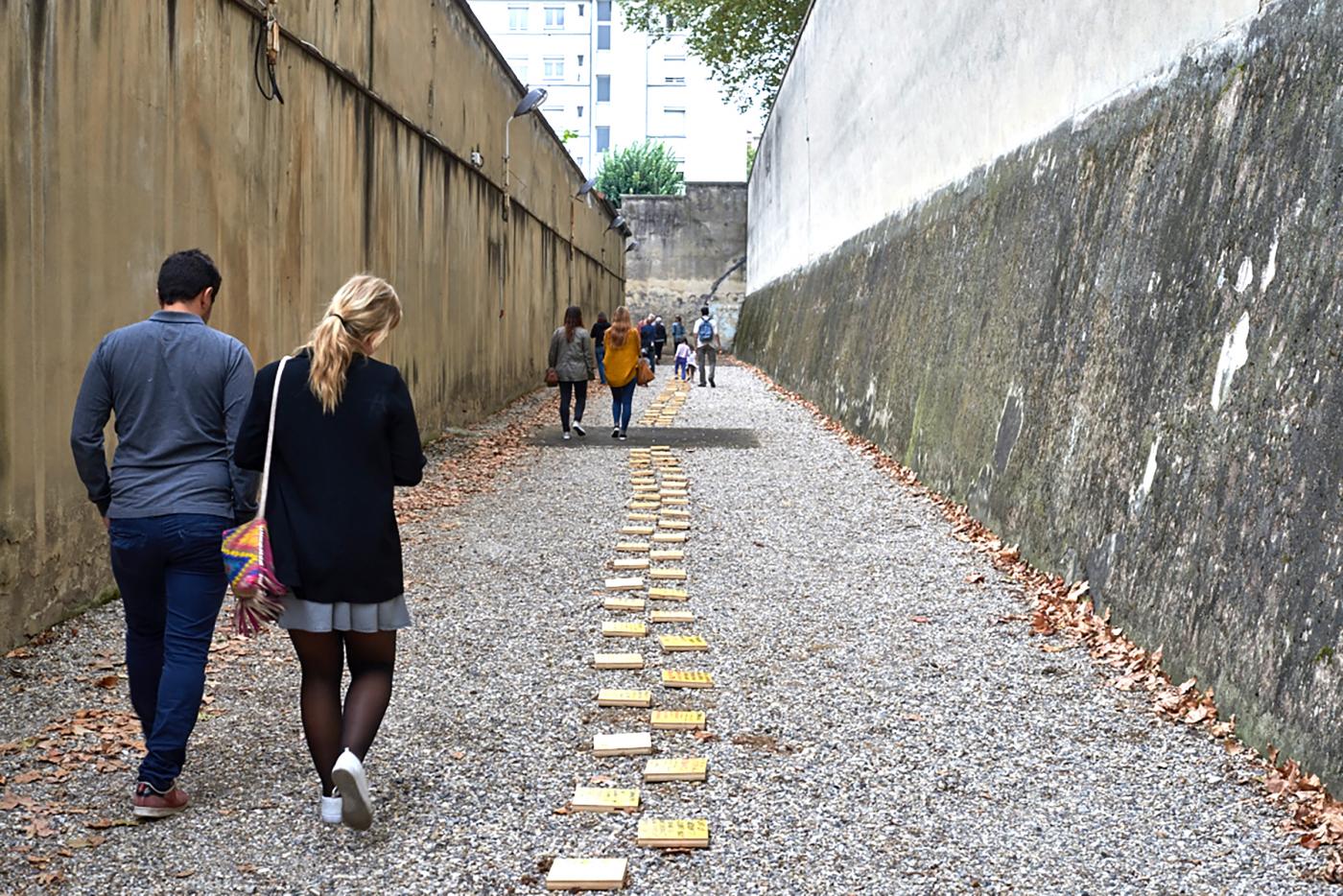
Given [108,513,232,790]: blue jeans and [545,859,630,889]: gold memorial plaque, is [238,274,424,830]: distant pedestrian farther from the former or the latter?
[545,859,630,889]: gold memorial plaque

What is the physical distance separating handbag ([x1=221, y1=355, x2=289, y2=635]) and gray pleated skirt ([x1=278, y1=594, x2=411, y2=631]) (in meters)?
0.04

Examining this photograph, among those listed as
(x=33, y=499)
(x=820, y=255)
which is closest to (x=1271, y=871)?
(x=33, y=499)

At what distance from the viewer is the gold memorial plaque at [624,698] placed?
5.16m

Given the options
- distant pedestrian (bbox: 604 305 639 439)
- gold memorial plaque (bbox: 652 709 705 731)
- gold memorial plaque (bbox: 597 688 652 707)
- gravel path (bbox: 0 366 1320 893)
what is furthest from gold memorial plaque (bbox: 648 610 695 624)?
distant pedestrian (bbox: 604 305 639 439)

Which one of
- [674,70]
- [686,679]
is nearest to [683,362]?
[686,679]

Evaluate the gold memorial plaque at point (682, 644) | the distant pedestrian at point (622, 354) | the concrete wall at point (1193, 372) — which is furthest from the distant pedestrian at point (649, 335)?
the gold memorial plaque at point (682, 644)

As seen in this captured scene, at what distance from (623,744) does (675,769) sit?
1.04 feet

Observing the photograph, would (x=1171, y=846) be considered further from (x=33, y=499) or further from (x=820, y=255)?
(x=820, y=255)

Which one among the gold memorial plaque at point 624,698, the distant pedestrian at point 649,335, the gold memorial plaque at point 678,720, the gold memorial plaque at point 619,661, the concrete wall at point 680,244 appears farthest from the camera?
the concrete wall at point 680,244

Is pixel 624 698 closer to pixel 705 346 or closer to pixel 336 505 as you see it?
pixel 336 505

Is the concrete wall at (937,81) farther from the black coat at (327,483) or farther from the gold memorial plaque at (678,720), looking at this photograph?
the black coat at (327,483)

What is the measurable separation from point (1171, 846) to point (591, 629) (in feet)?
10.5

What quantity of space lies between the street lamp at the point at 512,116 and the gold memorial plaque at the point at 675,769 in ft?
50.3

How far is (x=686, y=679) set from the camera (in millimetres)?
5508
